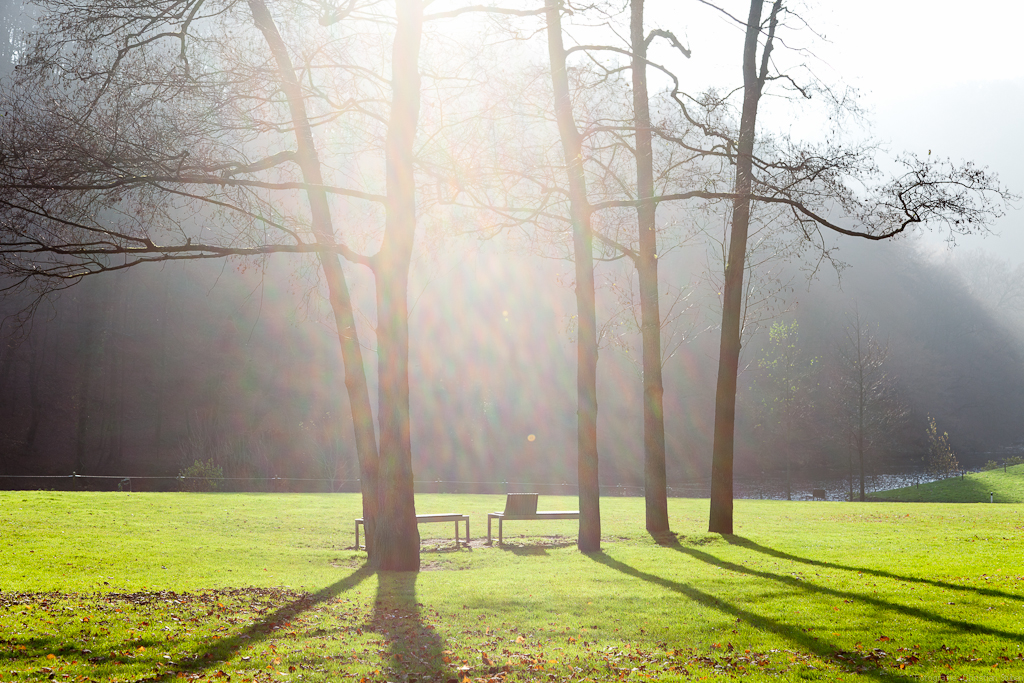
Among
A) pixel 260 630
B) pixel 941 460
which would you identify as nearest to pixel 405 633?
pixel 260 630

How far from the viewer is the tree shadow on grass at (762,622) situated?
5975mm

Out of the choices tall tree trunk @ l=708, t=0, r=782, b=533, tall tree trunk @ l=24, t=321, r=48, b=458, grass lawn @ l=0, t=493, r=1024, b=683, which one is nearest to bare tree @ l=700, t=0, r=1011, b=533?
tall tree trunk @ l=708, t=0, r=782, b=533

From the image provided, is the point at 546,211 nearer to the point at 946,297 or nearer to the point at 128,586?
the point at 128,586

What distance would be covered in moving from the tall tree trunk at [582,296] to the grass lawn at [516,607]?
87cm

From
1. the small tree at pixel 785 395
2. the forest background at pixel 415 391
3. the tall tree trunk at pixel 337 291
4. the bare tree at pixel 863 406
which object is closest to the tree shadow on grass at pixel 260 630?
the tall tree trunk at pixel 337 291

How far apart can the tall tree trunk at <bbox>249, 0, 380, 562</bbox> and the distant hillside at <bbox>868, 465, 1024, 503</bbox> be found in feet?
85.0

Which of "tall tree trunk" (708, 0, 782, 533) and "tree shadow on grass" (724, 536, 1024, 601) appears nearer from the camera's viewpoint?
"tree shadow on grass" (724, 536, 1024, 601)

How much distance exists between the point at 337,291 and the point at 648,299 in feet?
20.2

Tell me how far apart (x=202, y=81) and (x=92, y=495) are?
49.7 ft

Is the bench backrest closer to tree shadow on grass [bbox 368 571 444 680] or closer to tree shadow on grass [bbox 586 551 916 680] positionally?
tree shadow on grass [bbox 586 551 916 680]

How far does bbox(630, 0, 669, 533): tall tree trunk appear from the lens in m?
14.7

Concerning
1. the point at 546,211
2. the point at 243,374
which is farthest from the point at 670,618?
the point at 243,374

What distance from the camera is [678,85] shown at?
1559 centimetres

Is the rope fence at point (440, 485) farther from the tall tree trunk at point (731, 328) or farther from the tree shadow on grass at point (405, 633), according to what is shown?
the tree shadow on grass at point (405, 633)
